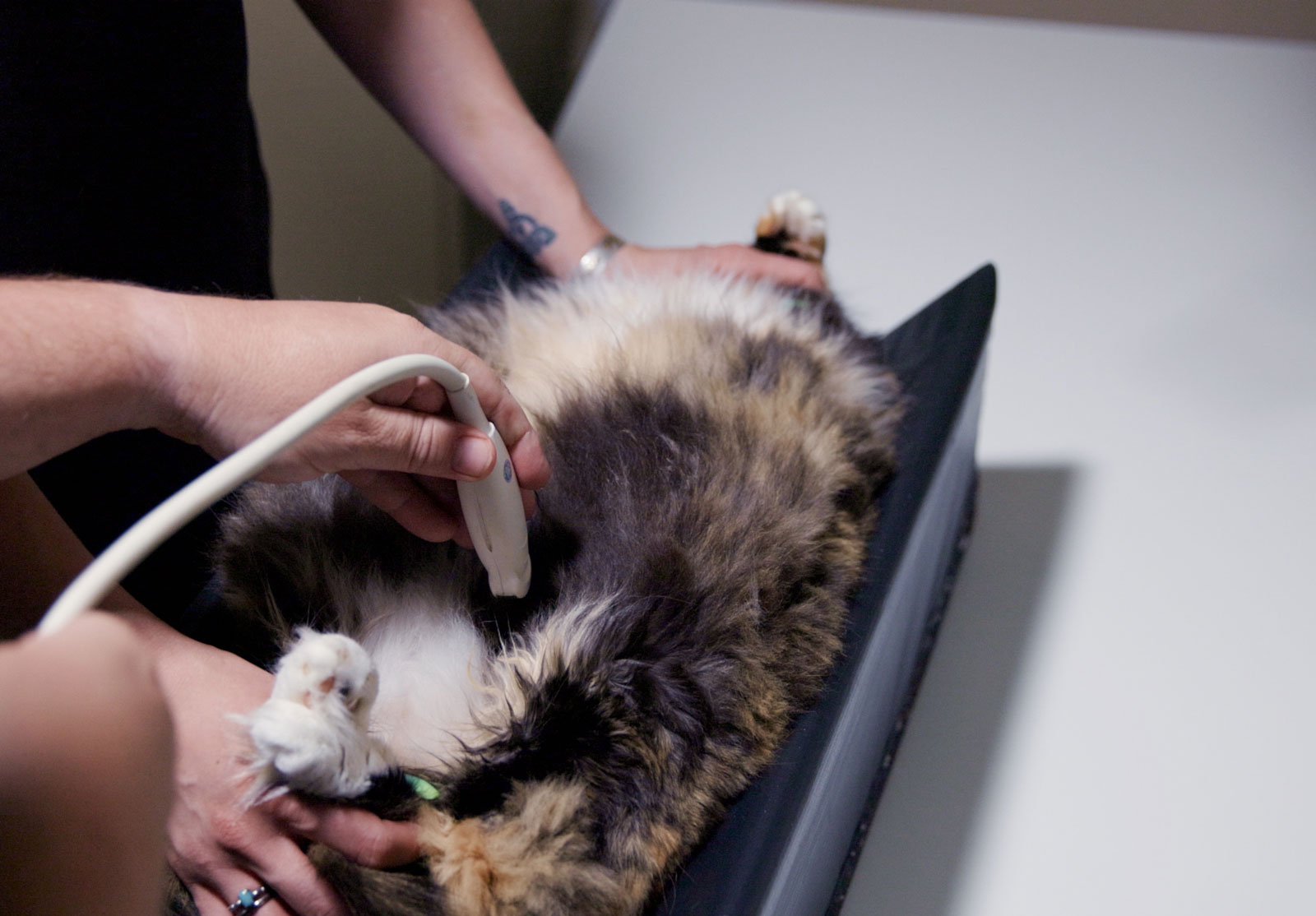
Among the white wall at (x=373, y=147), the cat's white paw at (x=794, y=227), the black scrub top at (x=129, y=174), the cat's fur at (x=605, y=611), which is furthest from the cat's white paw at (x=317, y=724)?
the white wall at (x=373, y=147)

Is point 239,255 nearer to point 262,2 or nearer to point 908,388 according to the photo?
point 262,2

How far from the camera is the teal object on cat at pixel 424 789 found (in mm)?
661

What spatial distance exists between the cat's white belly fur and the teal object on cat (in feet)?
0.16

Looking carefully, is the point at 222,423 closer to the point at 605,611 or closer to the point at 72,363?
the point at 72,363

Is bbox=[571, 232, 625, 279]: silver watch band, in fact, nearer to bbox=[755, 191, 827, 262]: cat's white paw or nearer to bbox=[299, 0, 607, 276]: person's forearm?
bbox=[299, 0, 607, 276]: person's forearm

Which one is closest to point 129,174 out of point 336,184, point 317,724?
point 317,724

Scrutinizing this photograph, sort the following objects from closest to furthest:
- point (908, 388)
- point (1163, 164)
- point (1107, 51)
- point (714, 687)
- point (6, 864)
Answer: point (6, 864), point (714, 687), point (908, 388), point (1163, 164), point (1107, 51)

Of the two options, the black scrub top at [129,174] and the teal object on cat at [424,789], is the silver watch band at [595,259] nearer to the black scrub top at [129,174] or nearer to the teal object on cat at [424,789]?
the black scrub top at [129,174]

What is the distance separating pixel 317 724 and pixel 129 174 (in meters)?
0.70

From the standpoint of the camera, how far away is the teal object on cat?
0.66m

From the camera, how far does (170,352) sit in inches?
22.0

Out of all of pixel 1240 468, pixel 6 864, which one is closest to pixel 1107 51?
pixel 1240 468

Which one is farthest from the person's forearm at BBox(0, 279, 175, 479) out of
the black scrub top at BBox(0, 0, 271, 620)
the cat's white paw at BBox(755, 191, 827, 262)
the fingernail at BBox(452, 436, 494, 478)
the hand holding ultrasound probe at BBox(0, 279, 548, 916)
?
the cat's white paw at BBox(755, 191, 827, 262)

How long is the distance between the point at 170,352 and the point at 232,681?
0.24m
